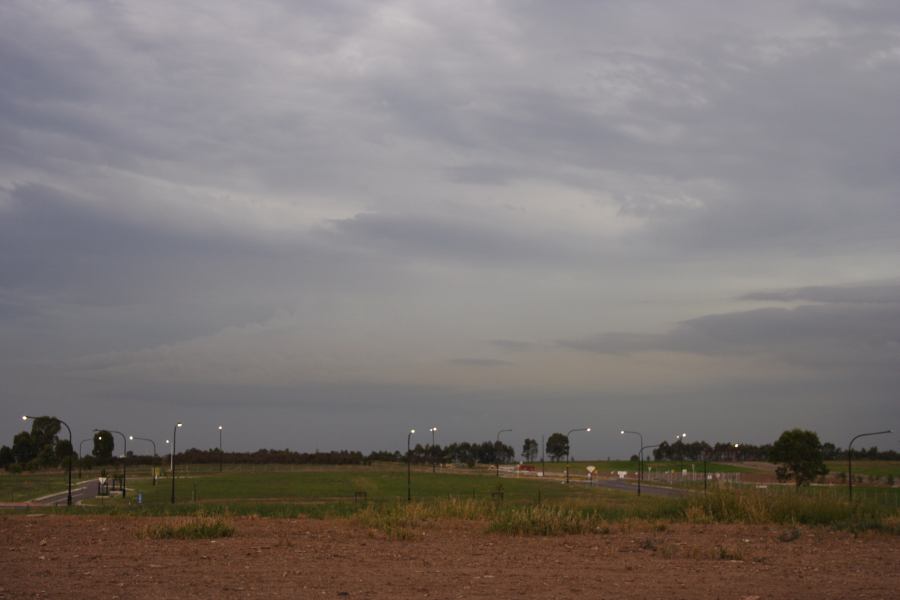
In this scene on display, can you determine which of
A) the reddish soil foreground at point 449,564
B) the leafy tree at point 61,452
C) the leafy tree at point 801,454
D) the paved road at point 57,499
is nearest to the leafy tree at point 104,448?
the leafy tree at point 61,452

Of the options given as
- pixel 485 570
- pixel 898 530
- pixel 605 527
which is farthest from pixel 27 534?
pixel 898 530

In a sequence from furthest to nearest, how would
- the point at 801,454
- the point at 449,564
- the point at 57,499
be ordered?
1. the point at 801,454
2. the point at 57,499
3. the point at 449,564

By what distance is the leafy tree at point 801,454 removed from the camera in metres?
105

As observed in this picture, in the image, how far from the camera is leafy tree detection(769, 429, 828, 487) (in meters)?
105

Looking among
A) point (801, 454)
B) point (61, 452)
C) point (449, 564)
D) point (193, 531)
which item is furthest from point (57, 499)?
point (61, 452)

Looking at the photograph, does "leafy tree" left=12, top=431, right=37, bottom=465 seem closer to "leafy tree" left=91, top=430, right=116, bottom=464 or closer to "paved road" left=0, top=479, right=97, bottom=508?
"leafy tree" left=91, top=430, right=116, bottom=464

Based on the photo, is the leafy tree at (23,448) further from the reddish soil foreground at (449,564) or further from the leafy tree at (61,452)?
the reddish soil foreground at (449,564)

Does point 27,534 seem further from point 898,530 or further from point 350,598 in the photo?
point 898,530

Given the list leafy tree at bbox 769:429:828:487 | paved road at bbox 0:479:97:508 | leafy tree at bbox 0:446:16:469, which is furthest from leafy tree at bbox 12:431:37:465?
leafy tree at bbox 769:429:828:487

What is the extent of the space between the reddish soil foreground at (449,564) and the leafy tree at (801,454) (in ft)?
286

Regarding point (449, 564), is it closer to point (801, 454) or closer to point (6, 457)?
point (801, 454)

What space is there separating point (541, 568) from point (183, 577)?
6.34 m

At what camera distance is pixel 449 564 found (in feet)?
58.1

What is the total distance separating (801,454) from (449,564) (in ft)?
318
